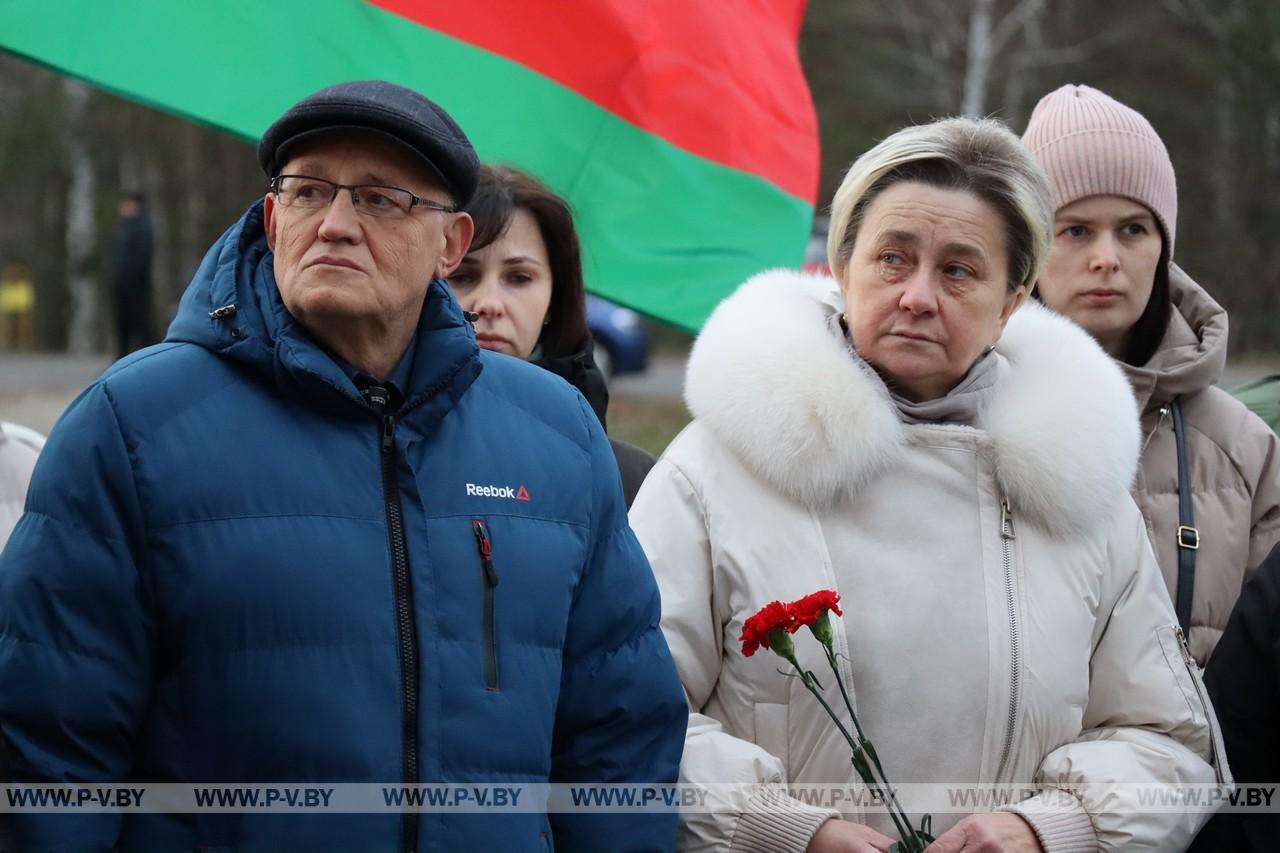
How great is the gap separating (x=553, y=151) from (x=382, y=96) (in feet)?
6.73

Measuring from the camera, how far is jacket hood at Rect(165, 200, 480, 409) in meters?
2.51

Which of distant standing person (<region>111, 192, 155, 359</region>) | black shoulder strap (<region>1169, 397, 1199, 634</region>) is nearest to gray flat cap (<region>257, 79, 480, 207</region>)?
black shoulder strap (<region>1169, 397, 1199, 634</region>)

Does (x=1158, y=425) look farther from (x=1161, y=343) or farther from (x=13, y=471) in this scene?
(x=13, y=471)

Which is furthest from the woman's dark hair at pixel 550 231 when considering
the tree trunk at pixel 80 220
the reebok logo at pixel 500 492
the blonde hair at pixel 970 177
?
the tree trunk at pixel 80 220

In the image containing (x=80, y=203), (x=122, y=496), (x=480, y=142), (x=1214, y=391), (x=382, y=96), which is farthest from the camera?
(x=80, y=203)

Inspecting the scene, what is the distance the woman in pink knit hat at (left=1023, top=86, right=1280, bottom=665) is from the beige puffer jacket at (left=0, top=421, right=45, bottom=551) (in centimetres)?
235

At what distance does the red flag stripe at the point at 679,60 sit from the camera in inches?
179

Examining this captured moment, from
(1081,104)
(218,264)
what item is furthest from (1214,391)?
(218,264)

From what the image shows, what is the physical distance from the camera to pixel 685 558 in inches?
119

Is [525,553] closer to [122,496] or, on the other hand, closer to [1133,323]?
[122,496]

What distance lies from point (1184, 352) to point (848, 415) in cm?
118

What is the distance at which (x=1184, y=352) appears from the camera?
3.83 m

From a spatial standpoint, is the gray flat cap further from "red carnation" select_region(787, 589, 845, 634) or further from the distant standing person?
the distant standing person

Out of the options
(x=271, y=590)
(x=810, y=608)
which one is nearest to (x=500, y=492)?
(x=271, y=590)
